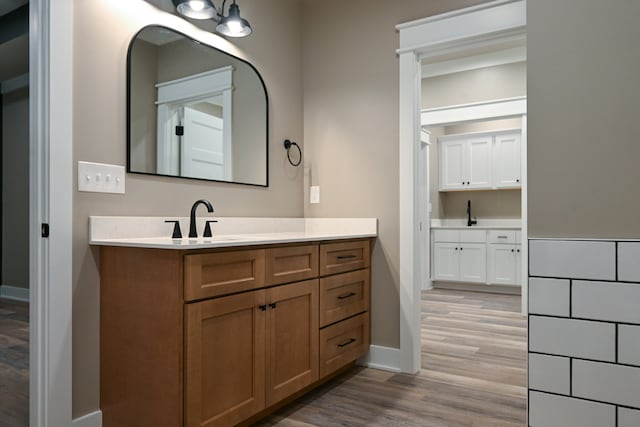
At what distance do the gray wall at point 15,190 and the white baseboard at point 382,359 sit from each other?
4.55m

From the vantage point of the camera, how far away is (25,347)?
11.1 feet

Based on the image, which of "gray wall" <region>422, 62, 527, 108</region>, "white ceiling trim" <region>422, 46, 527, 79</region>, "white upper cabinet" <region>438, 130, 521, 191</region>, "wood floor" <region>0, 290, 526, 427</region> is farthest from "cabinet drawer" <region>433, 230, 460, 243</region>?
"wood floor" <region>0, 290, 526, 427</region>

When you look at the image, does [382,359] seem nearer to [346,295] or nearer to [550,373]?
[346,295]

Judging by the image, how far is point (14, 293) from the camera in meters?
5.46

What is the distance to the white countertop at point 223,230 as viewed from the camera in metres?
1.77

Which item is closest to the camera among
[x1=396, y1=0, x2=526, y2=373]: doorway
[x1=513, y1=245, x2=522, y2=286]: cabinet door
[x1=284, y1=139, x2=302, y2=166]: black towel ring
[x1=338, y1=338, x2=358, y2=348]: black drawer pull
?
[x1=338, y1=338, x2=358, y2=348]: black drawer pull

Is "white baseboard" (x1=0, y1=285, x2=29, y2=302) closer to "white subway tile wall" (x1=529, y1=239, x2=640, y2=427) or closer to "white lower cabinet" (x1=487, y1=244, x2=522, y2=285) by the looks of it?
"white lower cabinet" (x1=487, y1=244, x2=522, y2=285)

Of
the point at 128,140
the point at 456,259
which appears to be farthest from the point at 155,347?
the point at 456,259

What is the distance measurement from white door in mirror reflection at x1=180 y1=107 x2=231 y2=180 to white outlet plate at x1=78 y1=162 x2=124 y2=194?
38 centimetres

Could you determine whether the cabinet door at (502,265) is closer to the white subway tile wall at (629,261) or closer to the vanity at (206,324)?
the vanity at (206,324)

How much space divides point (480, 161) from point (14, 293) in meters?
6.28

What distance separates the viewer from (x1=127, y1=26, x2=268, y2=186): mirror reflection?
Answer: 2.13 m

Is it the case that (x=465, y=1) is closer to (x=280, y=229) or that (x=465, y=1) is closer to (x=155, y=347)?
(x=280, y=229)

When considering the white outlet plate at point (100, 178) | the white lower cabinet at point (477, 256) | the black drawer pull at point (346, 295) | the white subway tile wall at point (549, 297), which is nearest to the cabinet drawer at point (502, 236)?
the white lower cabinet at point (477, 256)
